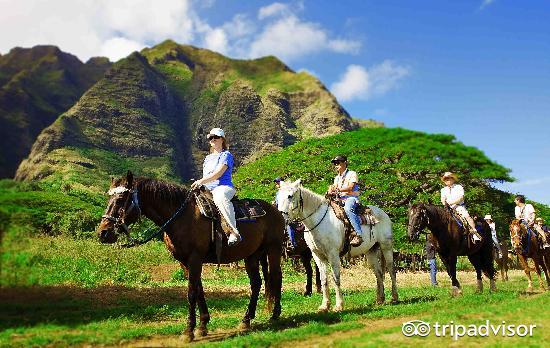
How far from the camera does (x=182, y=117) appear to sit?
429ft

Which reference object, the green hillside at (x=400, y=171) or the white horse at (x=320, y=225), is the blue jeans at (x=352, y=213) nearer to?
the white horse at (x=320, y=225)

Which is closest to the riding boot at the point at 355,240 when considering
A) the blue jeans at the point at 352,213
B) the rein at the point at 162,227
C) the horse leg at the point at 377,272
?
the blue jeans at the point at 352,213

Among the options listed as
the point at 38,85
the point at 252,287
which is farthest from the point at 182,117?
the point at 252,287

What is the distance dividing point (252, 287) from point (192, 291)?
68.2 inches

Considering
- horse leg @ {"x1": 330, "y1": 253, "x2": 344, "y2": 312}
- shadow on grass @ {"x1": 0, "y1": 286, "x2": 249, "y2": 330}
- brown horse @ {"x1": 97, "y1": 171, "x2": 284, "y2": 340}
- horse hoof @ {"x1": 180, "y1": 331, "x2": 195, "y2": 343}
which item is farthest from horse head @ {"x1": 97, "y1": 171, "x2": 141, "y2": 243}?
horse leg @ {"x1": 330, "y1": 253, "x2": 344, "y2": 312}

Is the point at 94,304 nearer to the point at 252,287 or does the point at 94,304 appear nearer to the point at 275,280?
the point at 252,287

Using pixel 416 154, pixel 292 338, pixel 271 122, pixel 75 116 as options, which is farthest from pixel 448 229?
pixel 75 116

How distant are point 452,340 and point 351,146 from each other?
83.5ft

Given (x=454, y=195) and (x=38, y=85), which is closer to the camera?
(x=454, y=195)

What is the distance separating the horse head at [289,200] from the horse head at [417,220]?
149 inches

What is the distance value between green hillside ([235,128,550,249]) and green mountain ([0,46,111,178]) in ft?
215

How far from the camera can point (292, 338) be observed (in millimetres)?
6848

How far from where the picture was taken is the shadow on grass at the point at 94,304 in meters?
5.17

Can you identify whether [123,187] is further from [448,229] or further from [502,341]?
[448,229]
